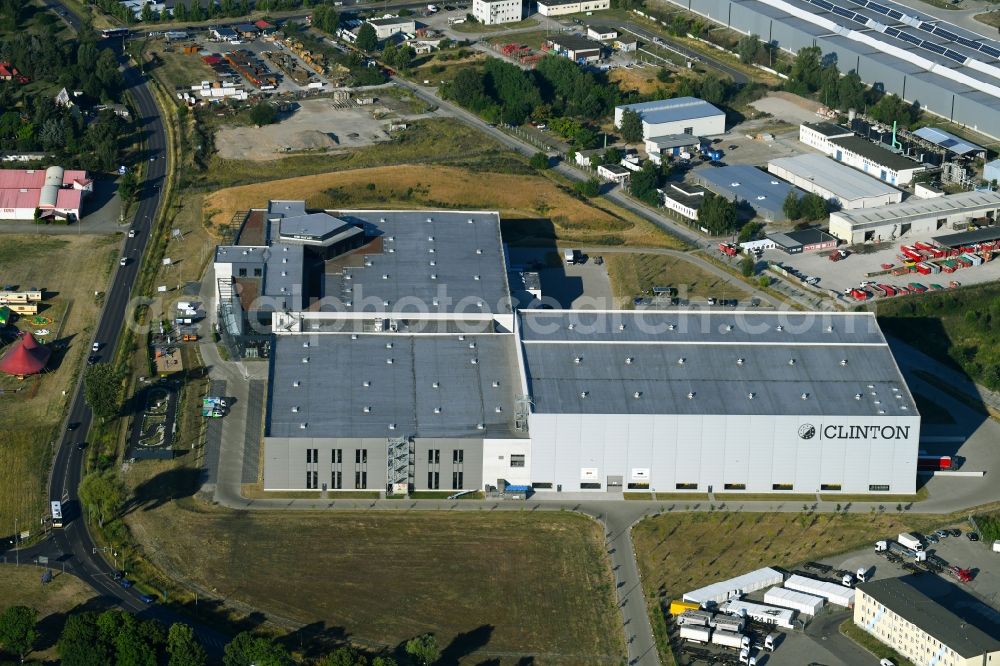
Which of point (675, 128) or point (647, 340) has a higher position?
point (647, 340)

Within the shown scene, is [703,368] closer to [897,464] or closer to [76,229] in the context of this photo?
[897,464]

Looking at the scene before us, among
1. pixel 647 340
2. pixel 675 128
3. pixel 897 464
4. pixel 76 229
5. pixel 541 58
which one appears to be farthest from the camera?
pixel 541 58

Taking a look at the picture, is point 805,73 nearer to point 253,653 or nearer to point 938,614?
point 938,614

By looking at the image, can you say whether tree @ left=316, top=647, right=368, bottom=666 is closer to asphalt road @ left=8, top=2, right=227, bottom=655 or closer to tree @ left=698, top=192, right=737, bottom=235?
asphalt road @ left=8, top=2, right=227, bottom=655

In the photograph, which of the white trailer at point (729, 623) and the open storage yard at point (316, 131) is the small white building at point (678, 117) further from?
the white trailer at point (729, 623)

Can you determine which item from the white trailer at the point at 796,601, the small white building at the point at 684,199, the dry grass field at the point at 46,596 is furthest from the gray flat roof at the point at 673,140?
the dry grass field at the point at 46,596

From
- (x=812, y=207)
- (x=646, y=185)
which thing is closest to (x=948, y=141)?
(x=812, y=207)

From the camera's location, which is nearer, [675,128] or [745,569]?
[745,569]

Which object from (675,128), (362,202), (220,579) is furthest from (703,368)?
(675,128)
